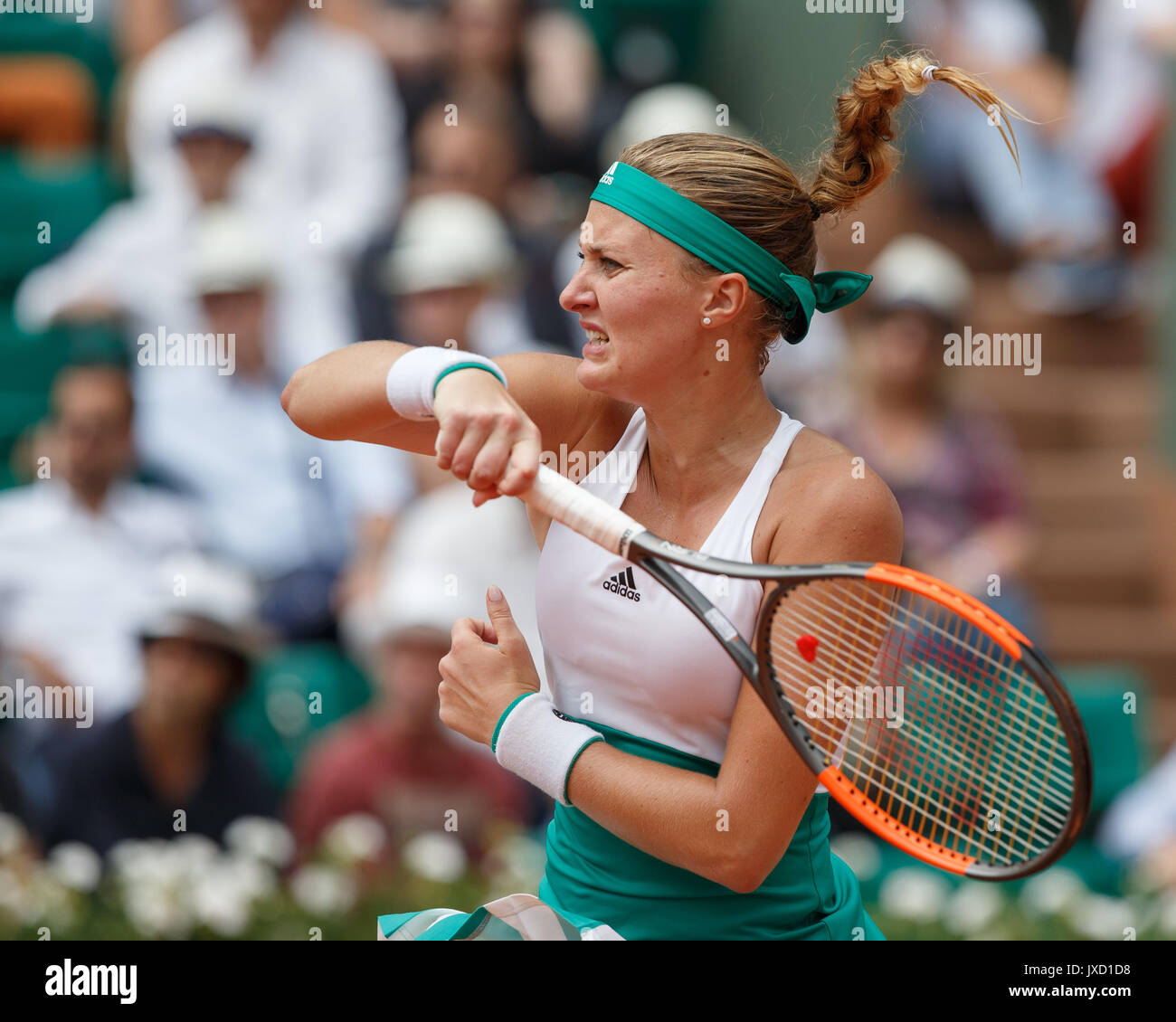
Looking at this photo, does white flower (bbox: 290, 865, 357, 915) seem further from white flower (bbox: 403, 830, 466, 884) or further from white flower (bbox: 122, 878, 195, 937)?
white flower (bbox: 122, 878, 195, 937)

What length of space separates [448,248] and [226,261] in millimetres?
692

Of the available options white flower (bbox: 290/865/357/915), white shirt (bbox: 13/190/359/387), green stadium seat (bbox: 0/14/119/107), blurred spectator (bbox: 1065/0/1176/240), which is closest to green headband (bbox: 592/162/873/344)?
white flower (bbox: 290/865/357/915)

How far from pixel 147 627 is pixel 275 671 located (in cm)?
37

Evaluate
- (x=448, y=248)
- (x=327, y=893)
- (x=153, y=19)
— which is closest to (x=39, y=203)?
(x=153, y=19)

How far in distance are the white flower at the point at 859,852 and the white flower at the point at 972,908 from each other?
23 cm

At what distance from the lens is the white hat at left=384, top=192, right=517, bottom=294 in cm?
471

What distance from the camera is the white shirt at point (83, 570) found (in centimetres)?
439

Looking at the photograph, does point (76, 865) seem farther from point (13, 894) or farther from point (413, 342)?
point (413, 342)

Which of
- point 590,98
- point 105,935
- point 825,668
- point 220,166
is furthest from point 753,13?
point 825,668

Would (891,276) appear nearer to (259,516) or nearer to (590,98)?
(590,98)

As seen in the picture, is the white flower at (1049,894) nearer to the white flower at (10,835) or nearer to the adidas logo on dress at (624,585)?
the adidas logo on dress at (624,585)

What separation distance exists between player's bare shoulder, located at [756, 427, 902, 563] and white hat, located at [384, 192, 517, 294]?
296 centimetres

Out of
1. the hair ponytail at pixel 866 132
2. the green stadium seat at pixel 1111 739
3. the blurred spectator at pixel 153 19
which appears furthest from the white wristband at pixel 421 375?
the blurred spectator at pixel 153 19

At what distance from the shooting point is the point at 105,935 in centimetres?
380
